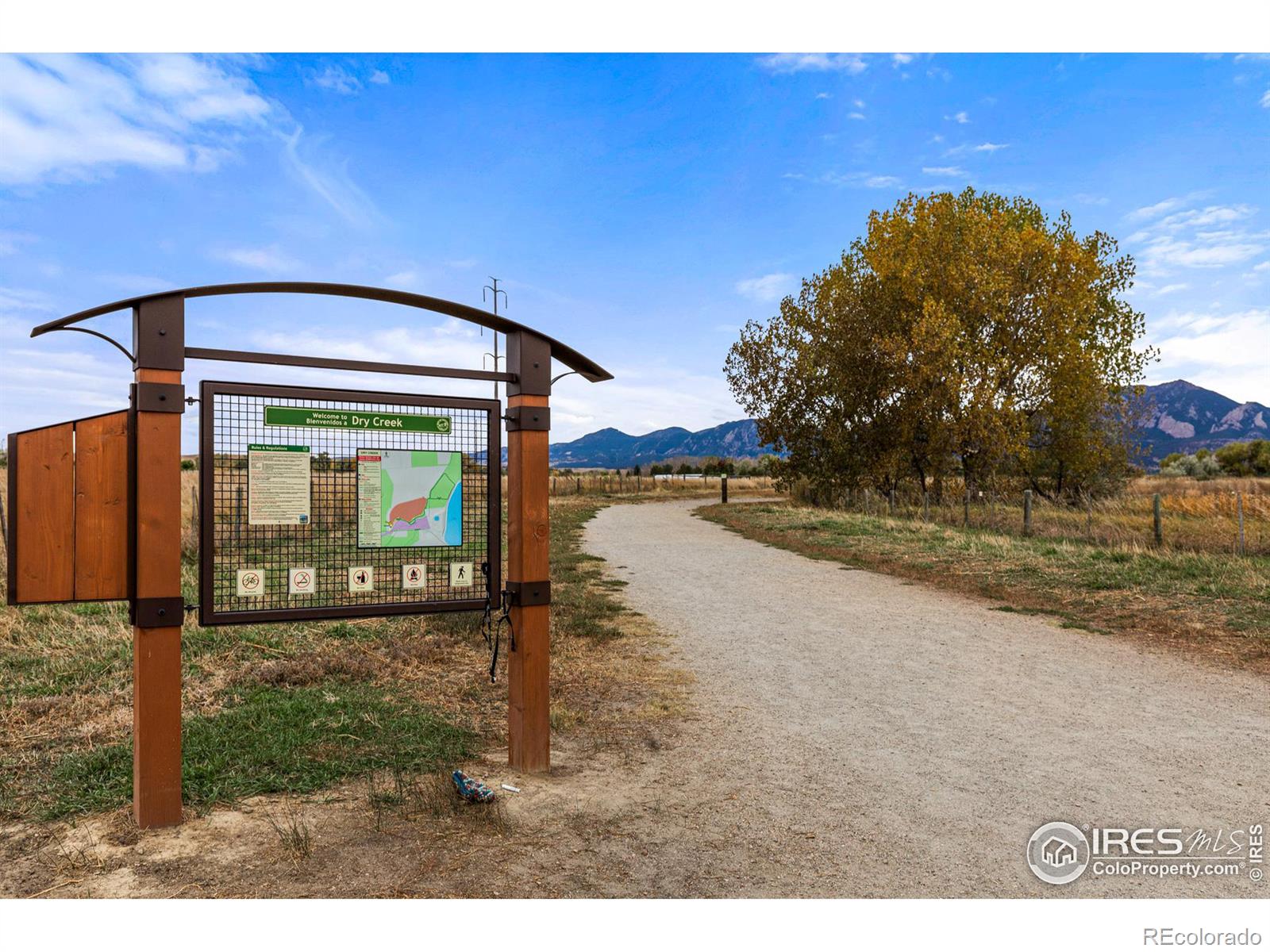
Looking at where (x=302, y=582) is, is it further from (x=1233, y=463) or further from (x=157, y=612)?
(x=1233, y=463)

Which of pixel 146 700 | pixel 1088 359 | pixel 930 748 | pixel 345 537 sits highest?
pixel 1088 359

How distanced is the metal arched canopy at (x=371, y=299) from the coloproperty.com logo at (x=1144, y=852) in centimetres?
349

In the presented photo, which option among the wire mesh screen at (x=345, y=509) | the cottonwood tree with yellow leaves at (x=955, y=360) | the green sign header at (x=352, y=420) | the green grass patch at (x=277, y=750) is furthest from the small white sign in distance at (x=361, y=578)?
the cottonwood tree with yellow leaves at (x=955, y=360)

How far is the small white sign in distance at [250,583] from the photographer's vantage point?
172 inches


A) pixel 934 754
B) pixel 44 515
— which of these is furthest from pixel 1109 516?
pixel 44 515

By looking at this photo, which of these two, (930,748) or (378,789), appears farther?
(930,748)

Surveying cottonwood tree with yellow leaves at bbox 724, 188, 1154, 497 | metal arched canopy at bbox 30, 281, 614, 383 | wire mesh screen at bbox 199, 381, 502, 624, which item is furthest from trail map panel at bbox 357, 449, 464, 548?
cottonwood tree with yellow leaves at bbox 724, 188, 1154, 497

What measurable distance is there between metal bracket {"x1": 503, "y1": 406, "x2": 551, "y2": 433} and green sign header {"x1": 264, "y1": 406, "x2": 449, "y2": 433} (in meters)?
0.38

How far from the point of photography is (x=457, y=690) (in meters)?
6.57

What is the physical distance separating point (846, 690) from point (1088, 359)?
22.3 metres

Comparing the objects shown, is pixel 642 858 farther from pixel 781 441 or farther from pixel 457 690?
pixel 781 441

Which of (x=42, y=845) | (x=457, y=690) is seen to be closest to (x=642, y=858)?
(x=42, y=845)

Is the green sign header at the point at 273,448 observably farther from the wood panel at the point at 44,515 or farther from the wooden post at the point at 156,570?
the wood panel at the point at 44,515

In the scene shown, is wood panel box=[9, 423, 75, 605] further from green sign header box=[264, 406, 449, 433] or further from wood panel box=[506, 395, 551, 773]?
wood panel box=[506, 395, 551, 773]
